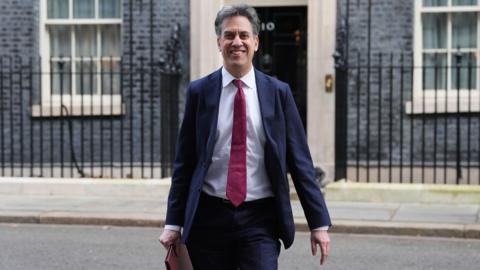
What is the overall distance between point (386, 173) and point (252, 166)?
861 centimetres

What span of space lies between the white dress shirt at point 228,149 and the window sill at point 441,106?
843 centimetres

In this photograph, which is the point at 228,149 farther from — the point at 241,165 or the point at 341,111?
the point at 341,111

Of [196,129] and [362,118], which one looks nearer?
[196,129]

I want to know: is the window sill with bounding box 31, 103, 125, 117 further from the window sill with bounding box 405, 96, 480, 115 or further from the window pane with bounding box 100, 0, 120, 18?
the window sill with bounding box 405, 96, 480, 115

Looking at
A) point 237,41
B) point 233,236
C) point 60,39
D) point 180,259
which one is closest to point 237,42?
point 237,41

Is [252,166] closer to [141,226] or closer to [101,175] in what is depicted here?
[141,226]

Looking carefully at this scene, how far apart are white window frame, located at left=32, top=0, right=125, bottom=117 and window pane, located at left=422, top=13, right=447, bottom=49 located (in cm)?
436

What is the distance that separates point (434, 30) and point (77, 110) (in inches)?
205

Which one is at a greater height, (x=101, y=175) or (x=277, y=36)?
(x=277, y=36)

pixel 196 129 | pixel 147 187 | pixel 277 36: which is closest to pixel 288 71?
pixel 277 36

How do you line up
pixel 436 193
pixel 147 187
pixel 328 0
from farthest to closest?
pixel 328 0 → pixel 147 187 → pixel 436 193

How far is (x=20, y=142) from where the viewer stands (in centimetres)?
1268

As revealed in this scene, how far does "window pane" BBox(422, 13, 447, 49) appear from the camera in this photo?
39.9ft

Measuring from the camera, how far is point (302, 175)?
368cm
